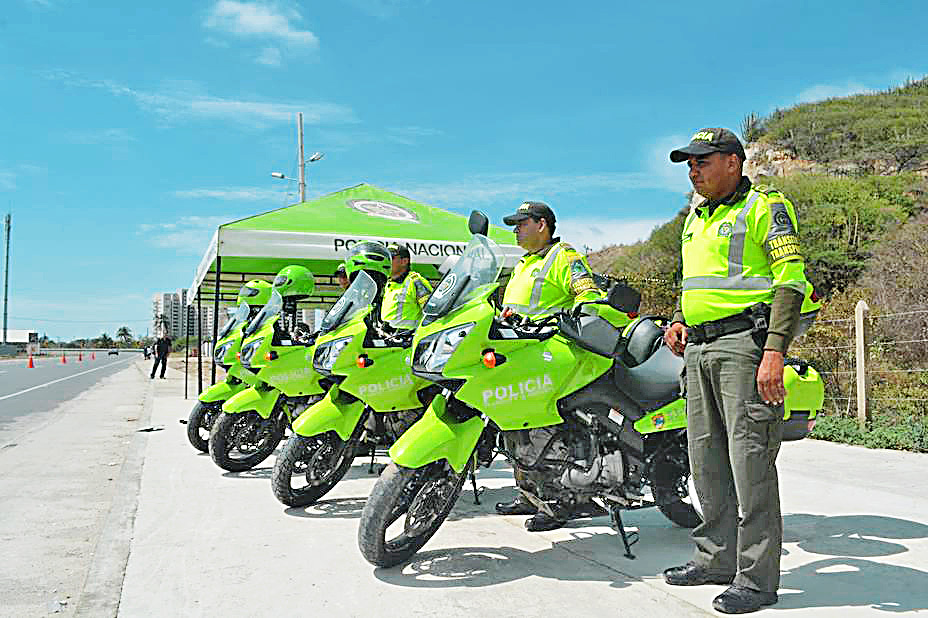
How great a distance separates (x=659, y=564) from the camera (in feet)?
14.1

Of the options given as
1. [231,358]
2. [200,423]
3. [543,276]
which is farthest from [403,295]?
[200,423]

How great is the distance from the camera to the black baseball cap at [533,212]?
17.1 feet

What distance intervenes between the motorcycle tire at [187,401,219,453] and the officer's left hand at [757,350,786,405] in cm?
656

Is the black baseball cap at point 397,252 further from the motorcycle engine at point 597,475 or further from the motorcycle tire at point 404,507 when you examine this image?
the motorcycle engine at point 597,475

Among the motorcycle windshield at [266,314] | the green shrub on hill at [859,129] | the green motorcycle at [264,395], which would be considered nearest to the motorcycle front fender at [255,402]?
the green motorcycle at [264,395]

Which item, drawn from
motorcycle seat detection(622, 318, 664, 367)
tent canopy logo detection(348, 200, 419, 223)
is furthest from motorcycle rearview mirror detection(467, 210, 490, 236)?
tent canopy logo detection(348, 200, 419, 223)

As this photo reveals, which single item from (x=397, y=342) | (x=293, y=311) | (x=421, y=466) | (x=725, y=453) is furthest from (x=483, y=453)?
(x=293, y=311)

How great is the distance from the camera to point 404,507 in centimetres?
407

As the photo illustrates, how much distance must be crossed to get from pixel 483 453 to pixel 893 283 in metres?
10.2

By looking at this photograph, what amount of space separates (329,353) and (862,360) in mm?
6318

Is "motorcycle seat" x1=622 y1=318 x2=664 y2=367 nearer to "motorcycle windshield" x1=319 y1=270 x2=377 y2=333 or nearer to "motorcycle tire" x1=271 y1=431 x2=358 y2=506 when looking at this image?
"motorcycle windshield" x1=319 y1=270 x2=377 y2=333

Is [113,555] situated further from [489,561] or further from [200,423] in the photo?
[200,423]

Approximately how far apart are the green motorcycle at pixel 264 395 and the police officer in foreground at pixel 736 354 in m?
3.72

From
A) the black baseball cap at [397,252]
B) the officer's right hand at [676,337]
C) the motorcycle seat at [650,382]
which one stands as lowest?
the motorcycle seat at [650,382]
